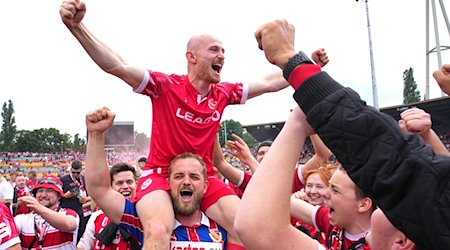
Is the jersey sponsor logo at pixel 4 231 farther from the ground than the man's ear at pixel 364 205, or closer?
closer

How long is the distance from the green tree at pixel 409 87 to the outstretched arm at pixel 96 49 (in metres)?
63.7

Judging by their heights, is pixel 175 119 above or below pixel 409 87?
above

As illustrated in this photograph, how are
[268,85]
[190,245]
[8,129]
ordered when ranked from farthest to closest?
[8,129] < [268,85] < [190,245]

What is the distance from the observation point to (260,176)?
1.62m

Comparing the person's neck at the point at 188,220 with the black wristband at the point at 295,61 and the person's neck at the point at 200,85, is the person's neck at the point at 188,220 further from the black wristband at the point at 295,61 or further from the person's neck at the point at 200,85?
the black wristband at the point at 295,61

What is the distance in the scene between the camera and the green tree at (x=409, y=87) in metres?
62.9

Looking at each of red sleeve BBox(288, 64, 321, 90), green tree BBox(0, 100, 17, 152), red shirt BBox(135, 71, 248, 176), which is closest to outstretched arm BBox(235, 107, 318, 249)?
red sleeve BBox(288, 64, 321, 90)

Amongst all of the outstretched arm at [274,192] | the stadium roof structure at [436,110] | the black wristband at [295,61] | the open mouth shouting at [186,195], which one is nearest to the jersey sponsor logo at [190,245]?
the open mouth shouting at [186,195]

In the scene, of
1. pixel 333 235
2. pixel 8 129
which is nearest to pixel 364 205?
pixel 333 235

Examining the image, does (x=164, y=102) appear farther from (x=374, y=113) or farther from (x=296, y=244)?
(x=374, y=113)

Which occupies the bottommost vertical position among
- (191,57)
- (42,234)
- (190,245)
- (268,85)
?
(42,234)

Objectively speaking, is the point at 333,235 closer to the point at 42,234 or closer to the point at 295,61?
the point at 295,61

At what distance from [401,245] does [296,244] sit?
44 cm

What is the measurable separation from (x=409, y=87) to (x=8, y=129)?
255 ft
